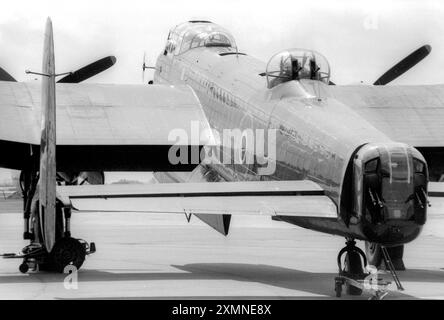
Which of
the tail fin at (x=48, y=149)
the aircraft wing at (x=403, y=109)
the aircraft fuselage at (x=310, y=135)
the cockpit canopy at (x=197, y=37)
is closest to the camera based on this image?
the aircraft fuselage at (x=310, y=135)

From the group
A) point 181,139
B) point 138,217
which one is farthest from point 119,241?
point 138,217

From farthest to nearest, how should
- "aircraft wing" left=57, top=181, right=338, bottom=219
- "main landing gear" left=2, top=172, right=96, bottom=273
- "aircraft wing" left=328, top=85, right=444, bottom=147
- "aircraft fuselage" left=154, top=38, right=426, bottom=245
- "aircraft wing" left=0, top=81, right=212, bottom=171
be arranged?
"aircraft wing" left=328, top=85, right=444, bottom=147, "aircraft wing" left=0, top=81, right=212, bottom=171, "main landing gear" left=2, top=172, right=96, bottom=273, "aircraft wing" left=57, top=181, right=338, bottom=219, "aircraft fuselage" left=154, top=38, right=426, bottom=245

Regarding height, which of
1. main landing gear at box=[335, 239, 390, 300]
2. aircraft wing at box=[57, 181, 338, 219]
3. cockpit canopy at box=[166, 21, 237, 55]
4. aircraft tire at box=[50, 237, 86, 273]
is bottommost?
main landing gear at box=[335, 239, 390, 300]

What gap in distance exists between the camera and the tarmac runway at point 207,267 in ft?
56.6

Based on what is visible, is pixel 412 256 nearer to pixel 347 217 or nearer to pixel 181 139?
pixel 181 139

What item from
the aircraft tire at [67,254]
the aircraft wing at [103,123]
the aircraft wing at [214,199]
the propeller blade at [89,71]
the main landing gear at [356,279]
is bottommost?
the main landing gear at [356,279]

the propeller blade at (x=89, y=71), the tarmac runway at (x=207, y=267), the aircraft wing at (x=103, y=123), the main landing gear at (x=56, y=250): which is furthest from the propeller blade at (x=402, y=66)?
the main landing gear at (x=56, y=250)

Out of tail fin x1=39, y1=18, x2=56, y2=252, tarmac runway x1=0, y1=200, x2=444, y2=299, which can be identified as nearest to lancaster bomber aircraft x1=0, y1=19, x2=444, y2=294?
tail fin x1=39, y1=18, x2=56, y2=252

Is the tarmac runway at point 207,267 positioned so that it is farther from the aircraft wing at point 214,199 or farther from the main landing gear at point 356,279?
the aircraft wing at point 214,199

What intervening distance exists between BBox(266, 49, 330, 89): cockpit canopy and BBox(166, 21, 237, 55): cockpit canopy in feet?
21.3

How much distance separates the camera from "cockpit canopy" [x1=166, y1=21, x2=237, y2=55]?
90.0ft

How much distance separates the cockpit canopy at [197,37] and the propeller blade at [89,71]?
72.8 inches

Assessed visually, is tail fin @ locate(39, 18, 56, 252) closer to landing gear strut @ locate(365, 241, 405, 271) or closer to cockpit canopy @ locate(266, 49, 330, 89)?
cockpit canopy @ locate(266, 49, 330, 89)
